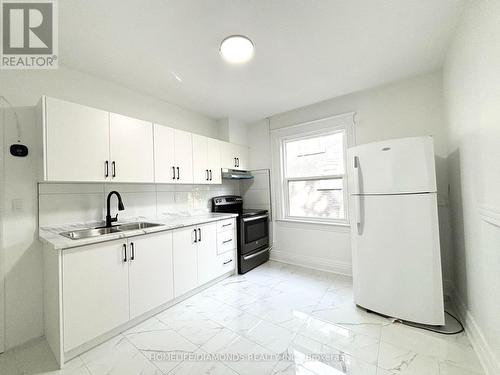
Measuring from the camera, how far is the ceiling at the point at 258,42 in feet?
4.78

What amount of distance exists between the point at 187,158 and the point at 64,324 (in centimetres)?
194

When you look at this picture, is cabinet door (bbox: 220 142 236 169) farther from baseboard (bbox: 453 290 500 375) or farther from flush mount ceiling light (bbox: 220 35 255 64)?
baseboard (bbox: 453 290 500 375)

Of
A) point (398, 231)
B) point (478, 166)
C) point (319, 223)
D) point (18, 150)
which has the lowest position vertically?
point (319, 223)

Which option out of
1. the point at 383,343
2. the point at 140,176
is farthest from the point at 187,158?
the point at 383,343

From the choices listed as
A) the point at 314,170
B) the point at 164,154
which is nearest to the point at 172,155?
the point at 164,154

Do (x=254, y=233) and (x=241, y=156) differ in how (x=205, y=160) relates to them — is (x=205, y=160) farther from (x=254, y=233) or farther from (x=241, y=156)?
(x=254, y=233)

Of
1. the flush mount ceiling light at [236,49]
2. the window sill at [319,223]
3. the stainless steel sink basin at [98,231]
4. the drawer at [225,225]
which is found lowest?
the window sill at [319,223]

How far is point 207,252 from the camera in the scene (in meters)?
2.62

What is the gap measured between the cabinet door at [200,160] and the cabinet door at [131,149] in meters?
0.63

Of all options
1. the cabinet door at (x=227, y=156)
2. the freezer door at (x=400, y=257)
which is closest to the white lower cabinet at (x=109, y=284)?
the cabinet door at (x=227, y=156)

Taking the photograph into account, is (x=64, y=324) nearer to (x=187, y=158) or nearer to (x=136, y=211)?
(x=136, y=211)

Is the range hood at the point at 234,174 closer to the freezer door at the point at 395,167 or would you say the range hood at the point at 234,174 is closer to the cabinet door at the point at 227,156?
the cabinet door at the point at 227,156

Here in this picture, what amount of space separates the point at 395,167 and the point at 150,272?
2478 millimetres

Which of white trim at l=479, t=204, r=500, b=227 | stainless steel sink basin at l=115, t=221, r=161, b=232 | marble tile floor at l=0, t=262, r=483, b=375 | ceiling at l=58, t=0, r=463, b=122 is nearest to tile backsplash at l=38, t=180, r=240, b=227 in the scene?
stainless steel sink basin at l=115, t=221, r=161, b=232
